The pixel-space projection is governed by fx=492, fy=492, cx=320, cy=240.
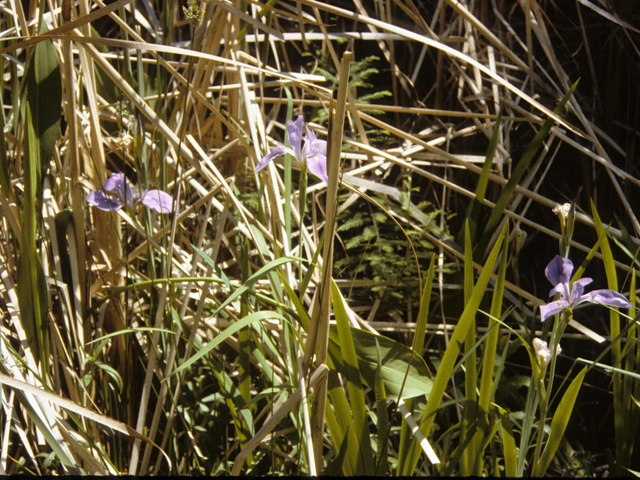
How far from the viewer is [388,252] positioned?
90 cm

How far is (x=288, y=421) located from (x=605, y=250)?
1.60 feet

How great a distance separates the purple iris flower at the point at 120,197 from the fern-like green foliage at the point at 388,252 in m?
0.33

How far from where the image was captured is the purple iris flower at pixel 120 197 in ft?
2.20

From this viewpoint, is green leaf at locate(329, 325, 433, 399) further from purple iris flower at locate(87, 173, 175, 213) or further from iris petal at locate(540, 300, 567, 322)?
purple iris flower at locate(87, 173, 175, 213)

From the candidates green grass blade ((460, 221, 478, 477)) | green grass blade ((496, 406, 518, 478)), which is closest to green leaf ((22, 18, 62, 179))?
green grass blade ((460, 221, 478, 477))

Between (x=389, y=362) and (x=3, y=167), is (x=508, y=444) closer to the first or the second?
(x=389, y=362)

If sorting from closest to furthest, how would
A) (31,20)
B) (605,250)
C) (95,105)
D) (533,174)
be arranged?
1. (605,250)
2. (95,105)
3. (31,20)
4. (533,174)

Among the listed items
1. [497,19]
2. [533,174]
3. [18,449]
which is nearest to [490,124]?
[533,174]

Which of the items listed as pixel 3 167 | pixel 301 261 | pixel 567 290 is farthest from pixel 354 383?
pixel 3 167

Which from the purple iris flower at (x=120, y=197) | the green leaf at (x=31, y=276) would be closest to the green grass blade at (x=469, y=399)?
the purple iris flower at (x=120, y=197)

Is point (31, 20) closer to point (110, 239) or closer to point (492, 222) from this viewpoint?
point (110, 239)

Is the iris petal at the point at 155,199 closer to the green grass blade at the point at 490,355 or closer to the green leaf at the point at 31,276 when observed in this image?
the green leaf at the point at 31,276

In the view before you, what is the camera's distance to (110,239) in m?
0.78

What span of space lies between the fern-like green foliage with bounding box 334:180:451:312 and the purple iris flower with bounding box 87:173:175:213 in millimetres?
325
